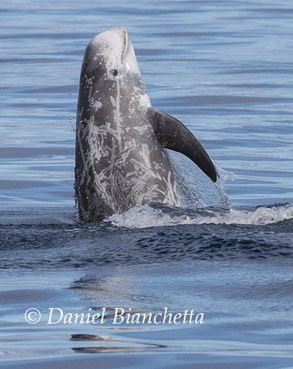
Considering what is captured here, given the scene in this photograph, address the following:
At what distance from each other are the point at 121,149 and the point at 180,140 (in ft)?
1.86

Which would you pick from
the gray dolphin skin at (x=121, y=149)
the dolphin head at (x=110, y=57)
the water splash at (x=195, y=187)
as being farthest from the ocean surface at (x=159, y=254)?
the dolphin head at (x=110, y=57)

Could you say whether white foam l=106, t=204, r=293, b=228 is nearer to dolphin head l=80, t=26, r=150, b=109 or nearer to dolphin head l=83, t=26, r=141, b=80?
dolphin head l=80, t=26, r=150, b=109

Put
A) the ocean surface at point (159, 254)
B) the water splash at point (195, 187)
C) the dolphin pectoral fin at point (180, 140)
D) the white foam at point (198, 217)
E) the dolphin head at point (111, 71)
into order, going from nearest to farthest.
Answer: the ocean surface at point (159, 254)
the white foam at point (198, 217)
the dolphin pectoral fin at point (180, 140)
the dolphin head at point (111, 71)
the water splash at point (195, 187)

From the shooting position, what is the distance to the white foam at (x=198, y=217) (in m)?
9.39

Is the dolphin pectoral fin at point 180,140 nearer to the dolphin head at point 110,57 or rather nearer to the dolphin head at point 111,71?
the dolphin head at point 111,71

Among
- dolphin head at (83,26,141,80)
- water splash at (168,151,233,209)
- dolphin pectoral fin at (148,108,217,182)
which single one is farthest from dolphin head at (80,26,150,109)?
water splash at (168,151,233,209)

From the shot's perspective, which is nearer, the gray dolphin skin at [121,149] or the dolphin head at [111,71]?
the gray dolphin skin at [121,149]

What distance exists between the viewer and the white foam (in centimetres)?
939

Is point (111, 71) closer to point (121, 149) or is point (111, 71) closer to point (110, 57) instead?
point (110, 57)

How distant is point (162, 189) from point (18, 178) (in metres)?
4.43

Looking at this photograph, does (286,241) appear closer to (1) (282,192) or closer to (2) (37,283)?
(2) (37,283)

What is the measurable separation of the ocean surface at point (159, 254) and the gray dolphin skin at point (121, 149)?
0.35 m

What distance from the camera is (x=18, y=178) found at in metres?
14.6

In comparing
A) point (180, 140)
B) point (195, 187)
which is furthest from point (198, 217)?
point (195, 187)
